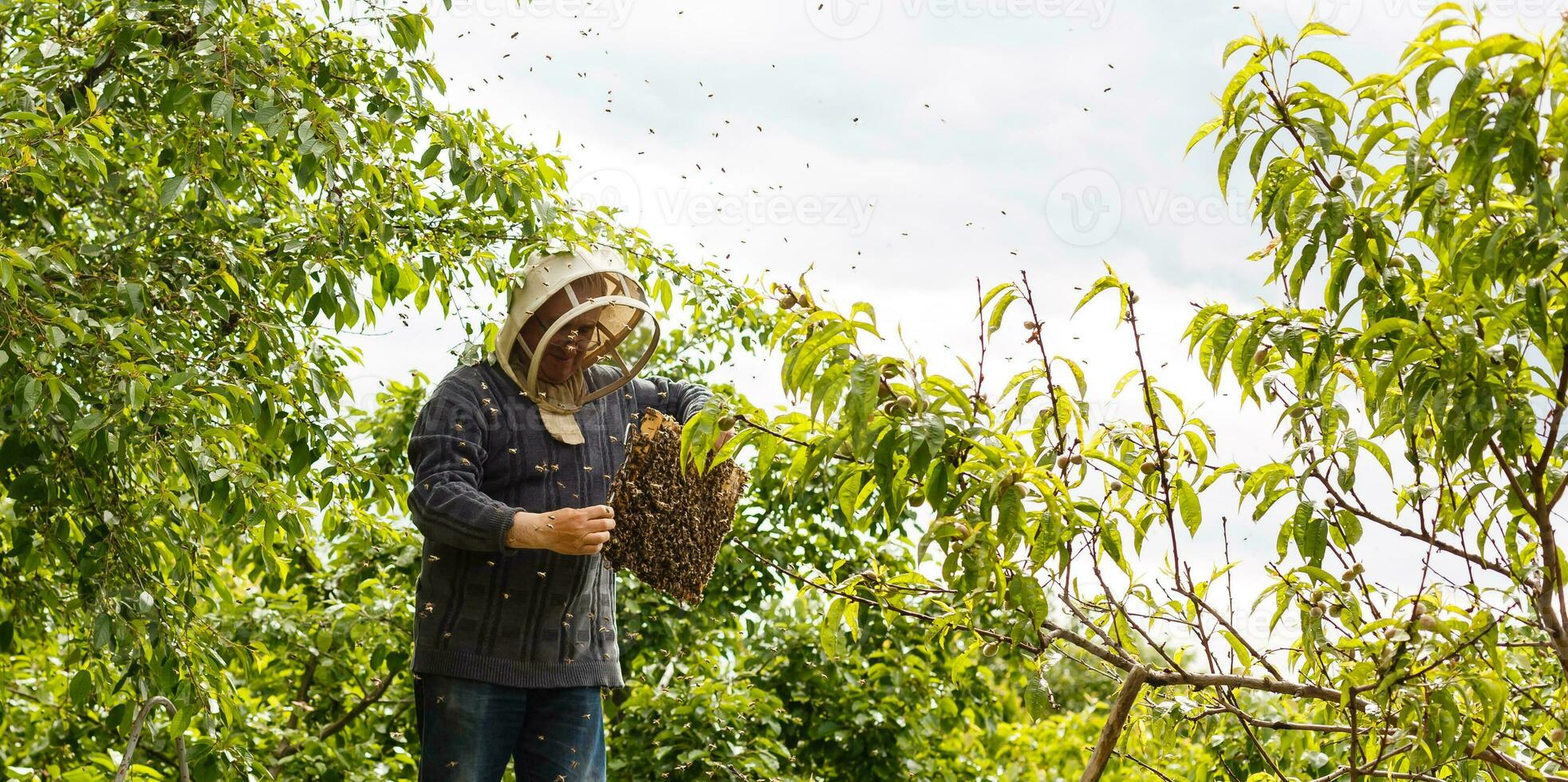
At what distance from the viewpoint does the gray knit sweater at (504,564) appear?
2.61m

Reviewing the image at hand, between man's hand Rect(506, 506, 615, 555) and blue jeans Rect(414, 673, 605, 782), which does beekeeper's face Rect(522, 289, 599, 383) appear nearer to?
man's hand Rect(506, 506, 615, 555)

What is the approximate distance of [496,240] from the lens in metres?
3.94

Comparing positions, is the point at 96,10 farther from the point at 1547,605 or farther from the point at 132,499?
the point at 1547,605

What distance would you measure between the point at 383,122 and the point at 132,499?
3.78 feet

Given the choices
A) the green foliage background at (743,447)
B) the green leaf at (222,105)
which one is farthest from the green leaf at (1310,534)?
the green leaf at (222,105)

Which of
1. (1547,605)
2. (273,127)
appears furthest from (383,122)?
(1547,605)

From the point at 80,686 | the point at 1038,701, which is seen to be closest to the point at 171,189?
the point at 80,686

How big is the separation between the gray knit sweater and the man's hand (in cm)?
13

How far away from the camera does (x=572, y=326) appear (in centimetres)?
264

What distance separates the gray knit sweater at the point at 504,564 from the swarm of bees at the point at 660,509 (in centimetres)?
17

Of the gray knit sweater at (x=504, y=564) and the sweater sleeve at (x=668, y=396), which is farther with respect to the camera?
the sweater sleeve at (x=668, y=396)

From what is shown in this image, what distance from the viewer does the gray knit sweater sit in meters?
2.61

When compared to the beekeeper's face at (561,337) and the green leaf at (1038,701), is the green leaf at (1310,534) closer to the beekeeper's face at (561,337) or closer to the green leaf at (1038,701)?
the green leaf at (1038,701)

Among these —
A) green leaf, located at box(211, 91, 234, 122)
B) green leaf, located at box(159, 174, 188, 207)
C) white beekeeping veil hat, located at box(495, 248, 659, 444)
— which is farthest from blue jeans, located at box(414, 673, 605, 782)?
green leaf, located at box(211, 91, 234, 122)
